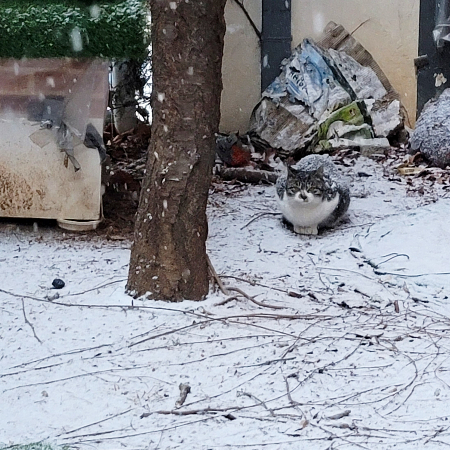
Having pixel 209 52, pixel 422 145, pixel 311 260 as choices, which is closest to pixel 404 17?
pixel 422 145

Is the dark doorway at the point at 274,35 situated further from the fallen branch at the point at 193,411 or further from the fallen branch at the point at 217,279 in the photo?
the fallen branch at the point at 193,411

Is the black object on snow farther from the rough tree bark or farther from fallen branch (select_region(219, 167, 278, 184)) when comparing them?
fallen branch (select_region(219, 167, 278, 184))

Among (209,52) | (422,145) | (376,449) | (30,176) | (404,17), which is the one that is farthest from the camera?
(404,17)

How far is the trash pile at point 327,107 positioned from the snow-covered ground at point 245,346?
181 centimetres

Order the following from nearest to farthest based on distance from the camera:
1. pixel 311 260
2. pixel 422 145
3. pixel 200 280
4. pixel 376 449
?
pixel 376 449 → pixel 200 280 → pixel 311 260 → pixel 422 145

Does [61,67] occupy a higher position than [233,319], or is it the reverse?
[61,67]

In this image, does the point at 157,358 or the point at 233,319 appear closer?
the point at 157,358

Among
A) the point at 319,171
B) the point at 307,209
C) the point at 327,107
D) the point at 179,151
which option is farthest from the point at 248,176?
→ the point at 179,151

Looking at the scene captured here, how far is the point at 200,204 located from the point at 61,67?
5.18 feet

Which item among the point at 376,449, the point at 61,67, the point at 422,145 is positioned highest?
the point at 61,67

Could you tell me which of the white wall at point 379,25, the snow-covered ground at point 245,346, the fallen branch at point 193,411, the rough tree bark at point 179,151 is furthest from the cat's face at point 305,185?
the white wall at point 379,25

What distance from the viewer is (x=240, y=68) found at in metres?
6.92

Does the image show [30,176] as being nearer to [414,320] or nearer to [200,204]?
[200,204]

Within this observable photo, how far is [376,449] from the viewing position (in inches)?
92.5
